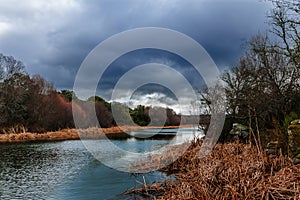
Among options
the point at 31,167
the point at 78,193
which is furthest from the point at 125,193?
the point at 31,167

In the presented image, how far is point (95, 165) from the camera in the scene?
1192 centimetres

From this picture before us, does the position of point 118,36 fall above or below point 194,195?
above

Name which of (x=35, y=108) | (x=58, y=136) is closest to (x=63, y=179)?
(x=58, y=136)

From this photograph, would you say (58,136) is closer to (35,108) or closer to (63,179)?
(35,108)

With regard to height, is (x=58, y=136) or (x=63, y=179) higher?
(x=58, y=136)

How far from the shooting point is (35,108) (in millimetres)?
34062

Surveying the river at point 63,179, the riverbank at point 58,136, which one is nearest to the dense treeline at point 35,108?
the riverbank at point 58,136

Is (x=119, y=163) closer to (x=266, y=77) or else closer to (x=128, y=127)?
(x=266, y=77)

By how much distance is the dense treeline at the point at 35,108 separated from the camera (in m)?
31.0

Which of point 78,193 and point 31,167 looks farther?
point 31,167

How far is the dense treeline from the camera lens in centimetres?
3102

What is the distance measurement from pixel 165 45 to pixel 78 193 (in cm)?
621

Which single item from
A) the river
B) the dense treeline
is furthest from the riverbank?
the river

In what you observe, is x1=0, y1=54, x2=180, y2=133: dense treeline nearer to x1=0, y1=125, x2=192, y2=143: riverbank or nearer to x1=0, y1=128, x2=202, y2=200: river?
x1=0, y1=125, x2=192, y2=143: riverbank
